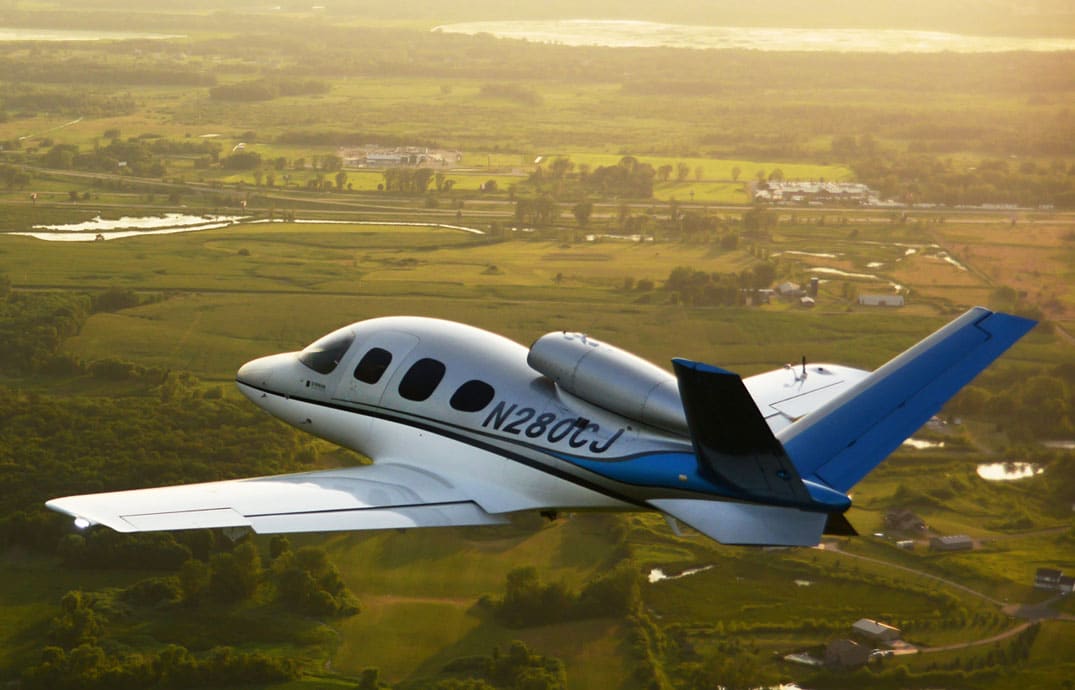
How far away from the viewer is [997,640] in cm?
5828

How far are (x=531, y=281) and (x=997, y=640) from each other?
63671mm

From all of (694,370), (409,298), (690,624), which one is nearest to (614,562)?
(690,624)

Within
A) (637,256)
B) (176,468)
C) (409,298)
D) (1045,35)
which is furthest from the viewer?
(1045,35)

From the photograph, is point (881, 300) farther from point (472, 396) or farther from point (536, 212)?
point (472, 396)

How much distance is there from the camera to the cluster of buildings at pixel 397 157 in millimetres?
164125

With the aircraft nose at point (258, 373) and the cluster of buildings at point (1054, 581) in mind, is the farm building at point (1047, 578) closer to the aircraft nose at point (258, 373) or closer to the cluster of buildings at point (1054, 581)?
the cluster of buildings at point (1054, 581)

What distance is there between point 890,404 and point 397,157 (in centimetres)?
14582

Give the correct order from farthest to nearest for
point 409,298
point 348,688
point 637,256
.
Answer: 1. point 637,256
2. point 409,298
3. point 348,688

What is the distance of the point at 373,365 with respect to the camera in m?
30.9

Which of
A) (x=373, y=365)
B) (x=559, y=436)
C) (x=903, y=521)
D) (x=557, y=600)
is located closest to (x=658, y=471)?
(x=559, y=436)

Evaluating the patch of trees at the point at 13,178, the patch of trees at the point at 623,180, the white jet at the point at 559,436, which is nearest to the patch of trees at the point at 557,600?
the white jet at the point at 559,436

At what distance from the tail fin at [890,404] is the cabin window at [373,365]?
10181 millimetres

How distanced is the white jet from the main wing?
0.05m

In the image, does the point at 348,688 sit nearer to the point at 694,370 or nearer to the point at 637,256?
A: the point at 694,370
